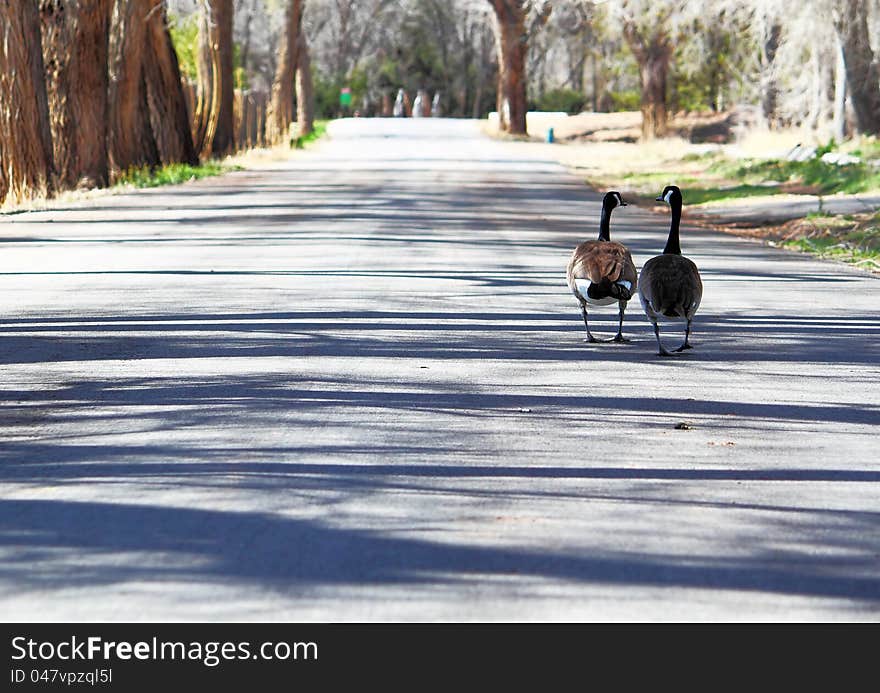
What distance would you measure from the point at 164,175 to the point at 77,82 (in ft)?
16.1

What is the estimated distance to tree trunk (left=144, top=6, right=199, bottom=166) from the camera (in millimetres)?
36156

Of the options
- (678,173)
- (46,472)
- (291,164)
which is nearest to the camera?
(46,472)

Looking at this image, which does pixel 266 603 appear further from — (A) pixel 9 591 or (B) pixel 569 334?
(B) pixel 569 334

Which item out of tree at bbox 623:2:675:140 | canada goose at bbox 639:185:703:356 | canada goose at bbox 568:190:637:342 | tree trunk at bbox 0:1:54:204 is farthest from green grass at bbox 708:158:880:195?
tree at bbox 623:2:675:140

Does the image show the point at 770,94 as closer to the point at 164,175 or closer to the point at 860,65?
the point at 860,65

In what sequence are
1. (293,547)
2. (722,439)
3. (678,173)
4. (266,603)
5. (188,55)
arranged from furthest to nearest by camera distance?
(188,55), (678,173), (722,439), (293,547), (266,603)

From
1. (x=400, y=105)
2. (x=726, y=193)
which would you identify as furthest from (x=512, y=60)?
(x=726, y=193)

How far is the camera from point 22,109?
26.5m

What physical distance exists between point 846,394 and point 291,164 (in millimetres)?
34926

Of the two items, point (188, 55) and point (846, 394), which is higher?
point (188, 55)

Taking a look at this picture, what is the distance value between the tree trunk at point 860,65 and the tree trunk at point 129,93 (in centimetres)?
1491

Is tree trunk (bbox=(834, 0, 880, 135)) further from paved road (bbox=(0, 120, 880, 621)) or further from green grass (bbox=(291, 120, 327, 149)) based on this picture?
green grass (bbox=(291, 120, 327, 149))
